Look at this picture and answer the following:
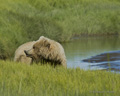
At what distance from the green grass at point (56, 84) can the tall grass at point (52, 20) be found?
27.5 ft

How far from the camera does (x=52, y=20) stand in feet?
77.5

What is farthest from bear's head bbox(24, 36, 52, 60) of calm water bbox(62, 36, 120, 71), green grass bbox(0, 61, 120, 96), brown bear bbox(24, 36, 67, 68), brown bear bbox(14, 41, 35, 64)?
calm water bbox(62, 36, 120, 71)

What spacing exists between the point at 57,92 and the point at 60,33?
16.9 m

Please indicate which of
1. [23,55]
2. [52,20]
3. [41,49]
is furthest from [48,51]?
[52,20]

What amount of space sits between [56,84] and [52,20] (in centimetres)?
1742

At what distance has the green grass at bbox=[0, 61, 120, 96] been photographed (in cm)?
535

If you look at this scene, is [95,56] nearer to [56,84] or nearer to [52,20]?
[52,20]

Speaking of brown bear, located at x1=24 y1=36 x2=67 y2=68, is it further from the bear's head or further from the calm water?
the calm water

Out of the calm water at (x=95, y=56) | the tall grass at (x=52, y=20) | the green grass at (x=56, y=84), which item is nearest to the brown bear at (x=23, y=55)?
the green grass at (x=56, y=84)

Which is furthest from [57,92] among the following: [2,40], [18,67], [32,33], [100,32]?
[100,32]

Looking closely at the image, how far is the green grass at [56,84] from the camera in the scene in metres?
5.35

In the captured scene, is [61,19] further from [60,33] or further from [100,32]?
[60,33]

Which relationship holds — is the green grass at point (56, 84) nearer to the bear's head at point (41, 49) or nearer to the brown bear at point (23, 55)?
the bear's head at point (41, 49)

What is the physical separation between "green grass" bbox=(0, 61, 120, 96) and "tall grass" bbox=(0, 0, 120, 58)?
8.39 meters
